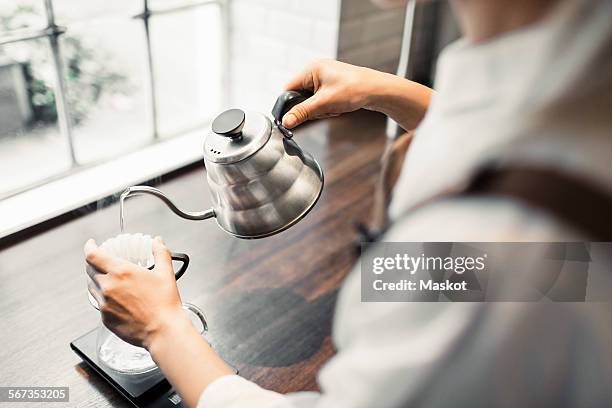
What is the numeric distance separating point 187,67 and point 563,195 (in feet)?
5.86

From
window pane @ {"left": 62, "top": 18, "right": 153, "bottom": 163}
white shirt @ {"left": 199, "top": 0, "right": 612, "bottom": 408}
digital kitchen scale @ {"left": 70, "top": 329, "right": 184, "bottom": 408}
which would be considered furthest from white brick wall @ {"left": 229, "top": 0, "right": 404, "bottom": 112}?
white shirt @ {"left": 199, "top": 0, "right": 612, "bottom": 408}

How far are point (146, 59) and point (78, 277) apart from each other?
2.58 feet

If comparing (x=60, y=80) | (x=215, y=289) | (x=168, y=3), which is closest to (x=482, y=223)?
(x=215, y=289)

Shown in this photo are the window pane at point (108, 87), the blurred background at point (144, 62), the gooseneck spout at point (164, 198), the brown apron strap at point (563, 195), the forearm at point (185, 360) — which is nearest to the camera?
the brown apron strap at point (563, 195)

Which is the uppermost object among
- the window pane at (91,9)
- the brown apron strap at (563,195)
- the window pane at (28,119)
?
the brown apron strap at (563,195)

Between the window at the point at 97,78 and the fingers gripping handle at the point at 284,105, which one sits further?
the window at the point at 97,78

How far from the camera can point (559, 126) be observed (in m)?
0.38

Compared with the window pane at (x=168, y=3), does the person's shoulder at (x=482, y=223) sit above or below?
above

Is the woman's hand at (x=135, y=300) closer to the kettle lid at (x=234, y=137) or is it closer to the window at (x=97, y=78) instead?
the kettle lid at (x=234, y=137)

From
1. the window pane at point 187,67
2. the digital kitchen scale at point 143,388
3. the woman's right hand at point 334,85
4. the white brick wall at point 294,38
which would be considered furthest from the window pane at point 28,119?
the woman's right hand at point 334,85

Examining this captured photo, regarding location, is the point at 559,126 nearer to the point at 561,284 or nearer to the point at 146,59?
the point at 561,284

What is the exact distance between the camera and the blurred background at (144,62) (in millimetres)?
1475

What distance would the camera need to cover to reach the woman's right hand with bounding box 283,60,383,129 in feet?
2.78

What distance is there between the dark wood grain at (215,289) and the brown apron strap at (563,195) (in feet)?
1.92
